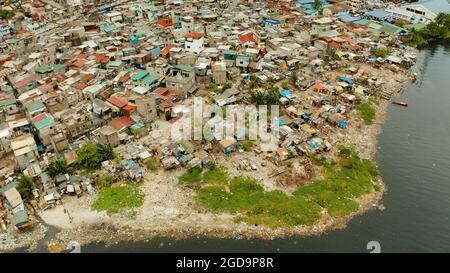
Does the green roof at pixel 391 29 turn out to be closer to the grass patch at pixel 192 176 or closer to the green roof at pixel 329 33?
the green roof at pixel 329 33

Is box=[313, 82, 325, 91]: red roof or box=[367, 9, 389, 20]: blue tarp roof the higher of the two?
box=[367, 9, 389, 20]: blue tarp roof

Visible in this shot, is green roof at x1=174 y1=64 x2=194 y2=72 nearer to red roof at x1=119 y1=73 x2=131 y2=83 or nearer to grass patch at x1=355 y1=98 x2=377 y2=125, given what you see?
red roof at x1=119 y1=73 x2=131 y2=83

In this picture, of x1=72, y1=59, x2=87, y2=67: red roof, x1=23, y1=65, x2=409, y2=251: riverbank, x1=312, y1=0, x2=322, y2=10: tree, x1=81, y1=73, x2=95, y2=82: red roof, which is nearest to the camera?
x1=23, y1=65, x2=409, y2=251: riverbank

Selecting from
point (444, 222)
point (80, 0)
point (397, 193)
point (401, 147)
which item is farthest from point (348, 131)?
point (80, 0)

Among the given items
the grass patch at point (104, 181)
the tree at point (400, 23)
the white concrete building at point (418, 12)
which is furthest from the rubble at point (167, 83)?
the white concrete building at point (418, 12)

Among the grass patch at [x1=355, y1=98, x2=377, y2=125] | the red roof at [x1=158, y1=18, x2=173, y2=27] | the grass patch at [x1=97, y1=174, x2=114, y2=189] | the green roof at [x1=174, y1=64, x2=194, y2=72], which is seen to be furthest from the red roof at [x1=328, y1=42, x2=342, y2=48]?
the grass patch at [x1=97, y1=174, x2=114, y2=189]

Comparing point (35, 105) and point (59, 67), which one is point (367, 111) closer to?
point (35, 105)

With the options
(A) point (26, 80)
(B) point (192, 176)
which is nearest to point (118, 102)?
(B) point (192, 176)
